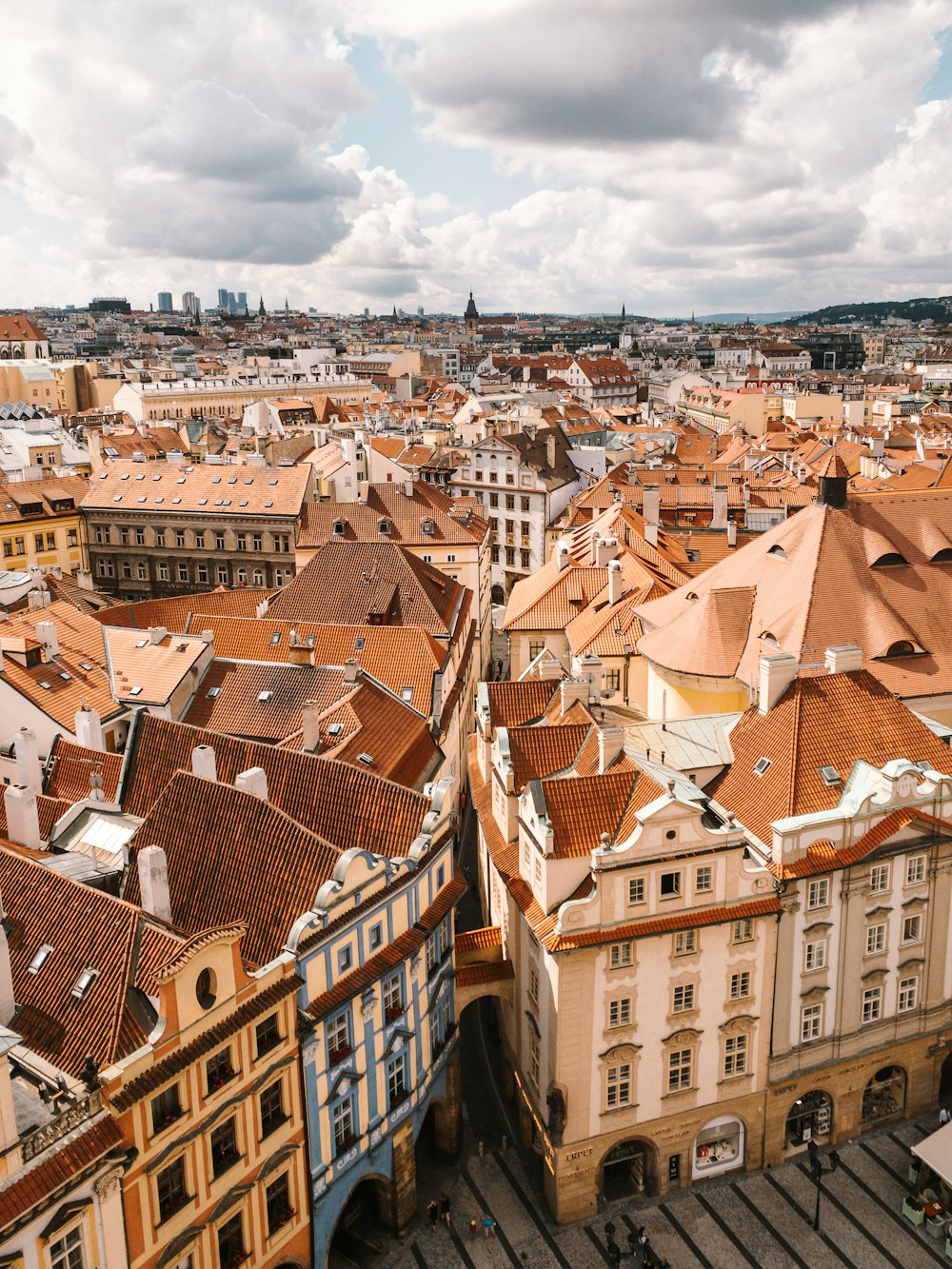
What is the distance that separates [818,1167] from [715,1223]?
4.43 m

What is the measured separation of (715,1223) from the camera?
1649 inches

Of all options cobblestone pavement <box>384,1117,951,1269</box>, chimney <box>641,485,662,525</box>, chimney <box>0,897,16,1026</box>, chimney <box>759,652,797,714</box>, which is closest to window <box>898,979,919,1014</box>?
cobblestone pavement <box>384,1117,951,1269</box>

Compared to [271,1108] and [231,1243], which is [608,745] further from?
[231,1243]

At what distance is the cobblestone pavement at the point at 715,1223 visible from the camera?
4022cm

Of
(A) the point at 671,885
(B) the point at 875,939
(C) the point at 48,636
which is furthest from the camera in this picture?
(C) the point at 48,636

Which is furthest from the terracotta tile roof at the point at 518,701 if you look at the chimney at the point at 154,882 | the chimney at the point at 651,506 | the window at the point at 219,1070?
the chimney at the point at 651,506

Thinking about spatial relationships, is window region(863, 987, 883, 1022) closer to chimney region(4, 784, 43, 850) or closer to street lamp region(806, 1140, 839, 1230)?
street lamp region(806, 1140, 839, 1230)

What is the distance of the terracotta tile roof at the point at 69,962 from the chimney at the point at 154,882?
187 centimetres

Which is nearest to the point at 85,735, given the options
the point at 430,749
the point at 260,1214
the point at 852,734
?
the point at 430,749

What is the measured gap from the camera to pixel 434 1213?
41.8 metres

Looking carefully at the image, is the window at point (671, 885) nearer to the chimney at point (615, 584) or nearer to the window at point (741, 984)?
the window at point (741, 984)

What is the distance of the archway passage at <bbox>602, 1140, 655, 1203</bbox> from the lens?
43.0 meters

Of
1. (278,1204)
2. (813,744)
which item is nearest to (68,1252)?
(278,1204)

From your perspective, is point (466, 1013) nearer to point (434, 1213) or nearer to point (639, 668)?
point (434, 1213)
